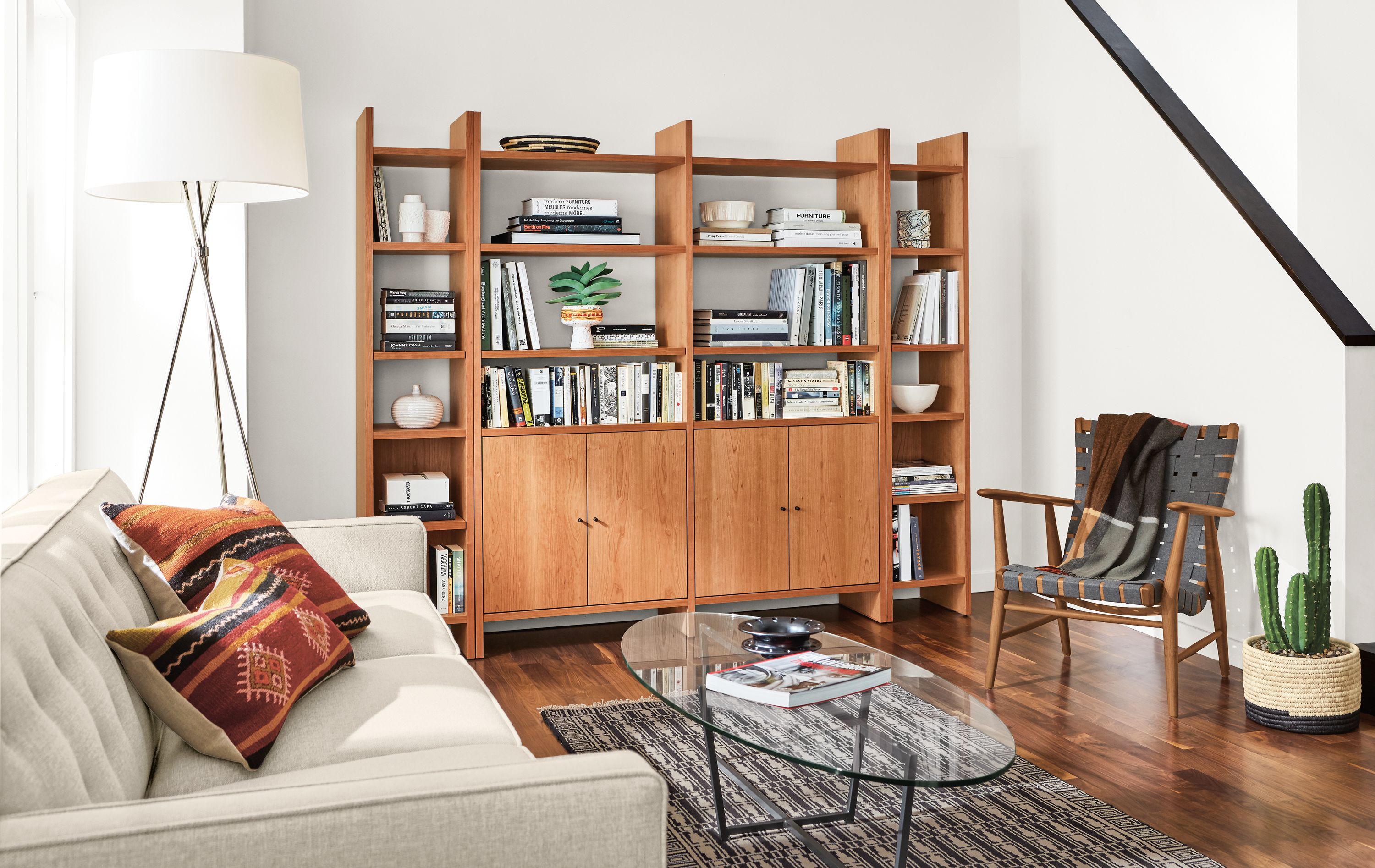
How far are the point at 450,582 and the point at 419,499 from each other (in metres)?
0.32

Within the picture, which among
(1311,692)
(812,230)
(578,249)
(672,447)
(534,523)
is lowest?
(1311,692)

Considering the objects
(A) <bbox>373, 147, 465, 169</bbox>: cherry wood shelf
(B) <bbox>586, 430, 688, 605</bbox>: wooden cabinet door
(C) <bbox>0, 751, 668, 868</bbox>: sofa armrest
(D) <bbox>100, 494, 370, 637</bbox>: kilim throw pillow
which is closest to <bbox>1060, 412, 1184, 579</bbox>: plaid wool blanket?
(B) <bbox>586, 430, 688, 605</bbox>: wooden cabinet door

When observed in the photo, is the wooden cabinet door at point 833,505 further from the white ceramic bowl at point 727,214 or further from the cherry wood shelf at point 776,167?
the cherry wood shelf at point 776,167

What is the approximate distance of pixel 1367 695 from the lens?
3.29m

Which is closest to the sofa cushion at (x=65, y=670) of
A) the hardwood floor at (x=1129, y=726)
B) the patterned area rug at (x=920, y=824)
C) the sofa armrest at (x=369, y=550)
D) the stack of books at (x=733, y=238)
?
the sofa armrest at (x=369, y=550)

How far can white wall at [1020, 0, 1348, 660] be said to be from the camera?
367cm

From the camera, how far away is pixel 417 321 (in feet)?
13.3

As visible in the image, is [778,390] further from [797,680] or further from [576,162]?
[797,680]

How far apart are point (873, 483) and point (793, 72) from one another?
5.70 ft

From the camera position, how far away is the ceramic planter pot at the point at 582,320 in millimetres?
4199

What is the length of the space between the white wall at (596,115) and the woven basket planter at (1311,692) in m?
1.97

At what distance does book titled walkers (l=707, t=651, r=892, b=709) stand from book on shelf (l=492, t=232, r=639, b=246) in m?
2.21

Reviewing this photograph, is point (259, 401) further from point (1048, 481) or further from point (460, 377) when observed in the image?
point (1048, 481)

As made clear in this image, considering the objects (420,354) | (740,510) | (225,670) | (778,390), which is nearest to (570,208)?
(420,354)
